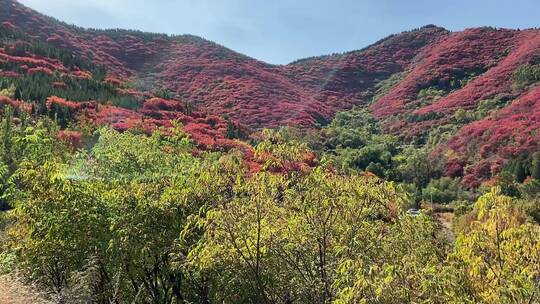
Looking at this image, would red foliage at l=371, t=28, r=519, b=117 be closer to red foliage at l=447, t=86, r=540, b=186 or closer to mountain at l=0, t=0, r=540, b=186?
mountain at l=0, t=0, r=540, b=186

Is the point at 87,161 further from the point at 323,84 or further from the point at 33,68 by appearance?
the point at 323,84

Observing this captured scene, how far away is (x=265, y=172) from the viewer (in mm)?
7812

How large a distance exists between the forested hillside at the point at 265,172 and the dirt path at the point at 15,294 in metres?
0.49

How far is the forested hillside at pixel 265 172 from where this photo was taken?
7.58 meters

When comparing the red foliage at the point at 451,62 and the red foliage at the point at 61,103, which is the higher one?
the red foliage at the point at 451,62

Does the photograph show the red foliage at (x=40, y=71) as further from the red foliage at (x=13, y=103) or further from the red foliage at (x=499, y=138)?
the red foliage at (x=499, y=138)

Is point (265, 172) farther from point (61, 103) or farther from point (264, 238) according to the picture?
point (61, 103)

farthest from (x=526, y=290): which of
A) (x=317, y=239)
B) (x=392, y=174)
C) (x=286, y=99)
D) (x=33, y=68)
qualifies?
(x=286, y=99)

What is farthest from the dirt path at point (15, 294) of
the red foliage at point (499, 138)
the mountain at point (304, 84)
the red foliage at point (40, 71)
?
the red foliage at point (40, 71)

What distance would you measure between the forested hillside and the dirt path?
1.61 feet

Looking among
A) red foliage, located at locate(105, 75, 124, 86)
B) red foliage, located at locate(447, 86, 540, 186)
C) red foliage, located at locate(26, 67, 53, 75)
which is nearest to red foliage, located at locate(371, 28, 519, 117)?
red foliage, located at locate(447, 86, 540, 186)

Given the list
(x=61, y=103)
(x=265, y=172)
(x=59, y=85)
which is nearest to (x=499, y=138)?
(x=61, y=103)

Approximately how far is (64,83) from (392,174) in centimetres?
3331

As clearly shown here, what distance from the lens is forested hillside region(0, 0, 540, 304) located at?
24.9ft
